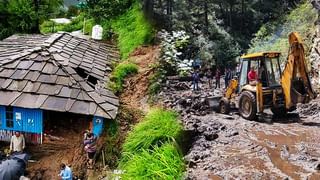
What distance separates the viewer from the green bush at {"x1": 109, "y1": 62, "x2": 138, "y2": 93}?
14.2 meters

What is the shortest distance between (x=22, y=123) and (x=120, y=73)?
420 cm

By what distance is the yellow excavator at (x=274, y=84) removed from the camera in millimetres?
12227

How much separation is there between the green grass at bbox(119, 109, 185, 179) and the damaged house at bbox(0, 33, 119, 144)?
1.12m

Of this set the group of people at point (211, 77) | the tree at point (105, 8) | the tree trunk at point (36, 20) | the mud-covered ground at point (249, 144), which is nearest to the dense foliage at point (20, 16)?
the tree trunk at point (36, 20)

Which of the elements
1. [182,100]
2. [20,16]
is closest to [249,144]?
[182,100]

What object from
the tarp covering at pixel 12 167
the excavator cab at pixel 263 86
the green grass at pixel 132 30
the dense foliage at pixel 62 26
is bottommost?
the tarp covering at pixel 12 167

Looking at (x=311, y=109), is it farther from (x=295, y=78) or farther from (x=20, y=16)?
(x=20, y=16)

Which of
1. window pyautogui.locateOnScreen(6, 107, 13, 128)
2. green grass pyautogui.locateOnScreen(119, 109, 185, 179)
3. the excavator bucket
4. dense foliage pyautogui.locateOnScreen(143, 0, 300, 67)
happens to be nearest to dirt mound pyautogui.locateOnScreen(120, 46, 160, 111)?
green grass pyautogui.locateOnScreen(119, 109, 185, 179)

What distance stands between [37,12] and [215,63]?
10480 millimetres

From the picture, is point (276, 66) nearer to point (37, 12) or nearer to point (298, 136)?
point (298, 136)

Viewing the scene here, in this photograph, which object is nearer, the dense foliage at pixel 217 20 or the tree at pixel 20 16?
the dense foliage at pixel 217 20

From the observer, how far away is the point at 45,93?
1196 centimetres

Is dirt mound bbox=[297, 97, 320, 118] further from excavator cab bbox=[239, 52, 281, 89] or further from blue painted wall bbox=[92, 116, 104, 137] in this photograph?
blue painted wall bbox=[92, 116, 104, 137]

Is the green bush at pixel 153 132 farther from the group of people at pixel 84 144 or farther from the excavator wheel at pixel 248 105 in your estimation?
the excavator wheel at pixel 248 105
